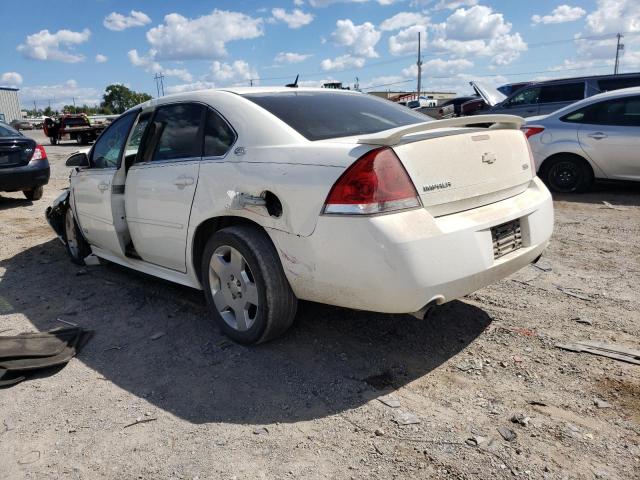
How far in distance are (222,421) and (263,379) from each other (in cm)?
42

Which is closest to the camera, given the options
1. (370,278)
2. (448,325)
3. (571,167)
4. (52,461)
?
(52,461)

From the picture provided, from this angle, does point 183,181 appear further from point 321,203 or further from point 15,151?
point 15,151

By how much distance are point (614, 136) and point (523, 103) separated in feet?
15.3

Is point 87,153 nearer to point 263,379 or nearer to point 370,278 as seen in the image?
point 263,379

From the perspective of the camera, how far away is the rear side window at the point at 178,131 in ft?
12.1

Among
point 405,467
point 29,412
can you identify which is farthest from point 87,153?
point 405,467

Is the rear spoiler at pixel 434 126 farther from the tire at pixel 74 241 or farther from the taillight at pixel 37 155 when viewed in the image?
the taillight at pixel 37 155

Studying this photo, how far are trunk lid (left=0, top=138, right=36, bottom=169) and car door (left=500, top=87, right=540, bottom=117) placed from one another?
9.57 m

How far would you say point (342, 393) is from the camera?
2844 millimetres

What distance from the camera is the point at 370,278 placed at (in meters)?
2.65

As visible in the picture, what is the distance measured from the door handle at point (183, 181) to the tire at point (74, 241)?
89.0 inches

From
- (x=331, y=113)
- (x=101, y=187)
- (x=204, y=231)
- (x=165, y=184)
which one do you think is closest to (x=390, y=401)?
(x=204, y=231)

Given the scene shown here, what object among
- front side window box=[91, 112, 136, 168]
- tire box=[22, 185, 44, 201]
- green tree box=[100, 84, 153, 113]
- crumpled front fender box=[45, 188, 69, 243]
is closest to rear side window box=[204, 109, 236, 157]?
front side window box=[91, 112, 136, 168]

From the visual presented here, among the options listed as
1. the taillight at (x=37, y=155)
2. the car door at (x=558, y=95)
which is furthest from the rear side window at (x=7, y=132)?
the car door at (x=558, y=95)
